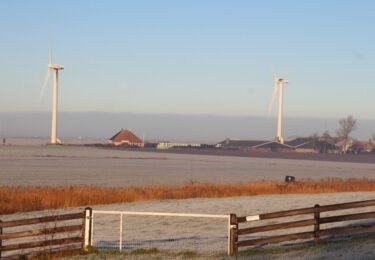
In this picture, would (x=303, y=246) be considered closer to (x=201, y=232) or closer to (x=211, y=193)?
(x=201, y=232)

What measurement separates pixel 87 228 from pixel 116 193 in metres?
19.5

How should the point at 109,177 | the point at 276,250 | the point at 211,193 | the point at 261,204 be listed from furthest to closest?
the point at 109,177, the point at 211,193, the point at 261,204, the point at 276,250

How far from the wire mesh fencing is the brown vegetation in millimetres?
5598

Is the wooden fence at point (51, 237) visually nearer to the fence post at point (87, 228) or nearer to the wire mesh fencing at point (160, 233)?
the fence post at point (87, 228)

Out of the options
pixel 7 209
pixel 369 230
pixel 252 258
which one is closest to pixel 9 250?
pixel 252 258

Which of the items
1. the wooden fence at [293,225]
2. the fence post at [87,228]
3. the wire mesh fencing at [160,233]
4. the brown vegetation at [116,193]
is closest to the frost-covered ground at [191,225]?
the wire mesh fencing at [160,233]

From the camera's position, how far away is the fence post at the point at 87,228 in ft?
62.2

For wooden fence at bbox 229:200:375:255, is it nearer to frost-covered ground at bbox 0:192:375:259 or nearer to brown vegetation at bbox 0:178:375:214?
frost-covered ground at bbox 0:192:375:259

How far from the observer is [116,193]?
38.5 m

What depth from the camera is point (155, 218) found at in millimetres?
29094

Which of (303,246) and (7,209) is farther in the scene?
(7,209)

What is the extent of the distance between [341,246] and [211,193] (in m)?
24.2

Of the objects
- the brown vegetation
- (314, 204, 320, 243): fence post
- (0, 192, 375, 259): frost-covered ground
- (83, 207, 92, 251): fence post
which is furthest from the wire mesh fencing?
the brown vegetation

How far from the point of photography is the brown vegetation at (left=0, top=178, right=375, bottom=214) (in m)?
34.0
